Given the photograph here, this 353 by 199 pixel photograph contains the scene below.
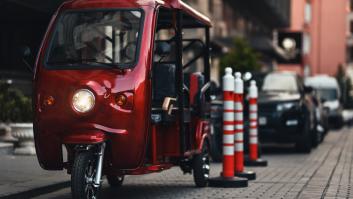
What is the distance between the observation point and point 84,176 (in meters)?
8.19

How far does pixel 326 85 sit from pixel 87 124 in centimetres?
3397

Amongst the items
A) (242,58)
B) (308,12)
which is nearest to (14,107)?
(242,58)

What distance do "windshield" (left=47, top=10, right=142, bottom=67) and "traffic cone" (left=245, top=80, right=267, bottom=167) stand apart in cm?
503

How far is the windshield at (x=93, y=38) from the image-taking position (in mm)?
9148

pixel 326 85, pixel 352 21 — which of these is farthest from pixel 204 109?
pixel 352 21

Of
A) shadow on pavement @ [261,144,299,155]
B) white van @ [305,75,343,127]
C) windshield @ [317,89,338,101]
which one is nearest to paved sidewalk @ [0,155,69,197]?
shadow on pavement @ [261,144,299,155]

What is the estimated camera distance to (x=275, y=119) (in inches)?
739

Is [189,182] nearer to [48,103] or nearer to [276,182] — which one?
[276,182]

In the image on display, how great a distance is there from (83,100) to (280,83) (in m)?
11.6

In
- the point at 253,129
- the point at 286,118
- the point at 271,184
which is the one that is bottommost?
the point at 271,184

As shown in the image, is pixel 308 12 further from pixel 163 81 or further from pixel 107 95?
pixel 107 95

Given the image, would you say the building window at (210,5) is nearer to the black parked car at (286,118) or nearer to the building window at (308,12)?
the black parked car at (286,118)

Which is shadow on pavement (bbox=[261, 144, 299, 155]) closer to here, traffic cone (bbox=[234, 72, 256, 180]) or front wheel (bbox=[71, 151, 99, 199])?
traffic cone (bbox=[234, 72, 256, 180])

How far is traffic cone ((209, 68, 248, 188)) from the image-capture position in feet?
36.0
